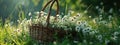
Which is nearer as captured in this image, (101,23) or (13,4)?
(101,23)

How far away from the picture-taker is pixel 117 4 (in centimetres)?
686

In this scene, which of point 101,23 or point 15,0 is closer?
point 101,23

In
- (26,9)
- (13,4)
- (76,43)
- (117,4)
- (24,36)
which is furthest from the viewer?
(13,4)

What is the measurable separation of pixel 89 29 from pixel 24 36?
2.84ft

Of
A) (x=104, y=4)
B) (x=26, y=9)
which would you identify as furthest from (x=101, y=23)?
(x=26, y=9)

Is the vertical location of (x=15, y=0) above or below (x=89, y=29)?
above

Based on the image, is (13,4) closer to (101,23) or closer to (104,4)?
(104,4)

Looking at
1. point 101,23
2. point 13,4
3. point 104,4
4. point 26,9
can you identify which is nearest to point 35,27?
point 101,23

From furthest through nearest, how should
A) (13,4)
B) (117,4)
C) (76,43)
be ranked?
(13,4) < (117,4) < (76,43)

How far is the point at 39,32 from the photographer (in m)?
4.75

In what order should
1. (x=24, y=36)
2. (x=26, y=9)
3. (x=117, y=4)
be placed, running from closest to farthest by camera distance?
(x=24, y=36) < (x=117, y=4) < (x=26, y=9)

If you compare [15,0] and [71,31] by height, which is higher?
[15,0]

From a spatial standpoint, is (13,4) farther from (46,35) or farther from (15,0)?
(46,35)

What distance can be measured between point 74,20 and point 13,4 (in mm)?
4579
